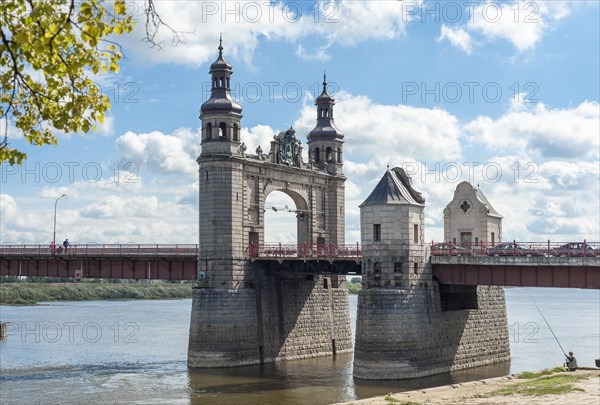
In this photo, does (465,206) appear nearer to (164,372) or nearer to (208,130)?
(208,130)

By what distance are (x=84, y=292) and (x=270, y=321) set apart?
11094cm

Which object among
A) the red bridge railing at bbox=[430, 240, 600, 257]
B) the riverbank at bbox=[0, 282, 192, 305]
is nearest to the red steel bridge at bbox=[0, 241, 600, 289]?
the red bridge railing at bbox=[430, 240, 600, 257]

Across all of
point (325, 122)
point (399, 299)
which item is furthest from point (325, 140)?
point (399, 299)

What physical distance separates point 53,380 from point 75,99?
41.2 m

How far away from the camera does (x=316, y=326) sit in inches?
2522

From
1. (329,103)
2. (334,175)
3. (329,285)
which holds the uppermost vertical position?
(329,103)

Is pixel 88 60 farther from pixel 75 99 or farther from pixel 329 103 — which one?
pixel 329 103

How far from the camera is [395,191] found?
4984cm

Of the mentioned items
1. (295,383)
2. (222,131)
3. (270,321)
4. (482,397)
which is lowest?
(295,383)

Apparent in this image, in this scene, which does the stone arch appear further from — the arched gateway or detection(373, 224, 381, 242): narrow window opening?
detection(373, 224, 381, 242): narrow window opening

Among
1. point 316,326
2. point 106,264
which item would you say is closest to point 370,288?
point 316,326

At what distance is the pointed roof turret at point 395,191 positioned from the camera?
49.5 m

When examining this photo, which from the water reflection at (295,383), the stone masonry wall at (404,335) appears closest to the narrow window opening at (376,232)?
the stone masonry wall at (404,335)

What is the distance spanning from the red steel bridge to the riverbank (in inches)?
3120
